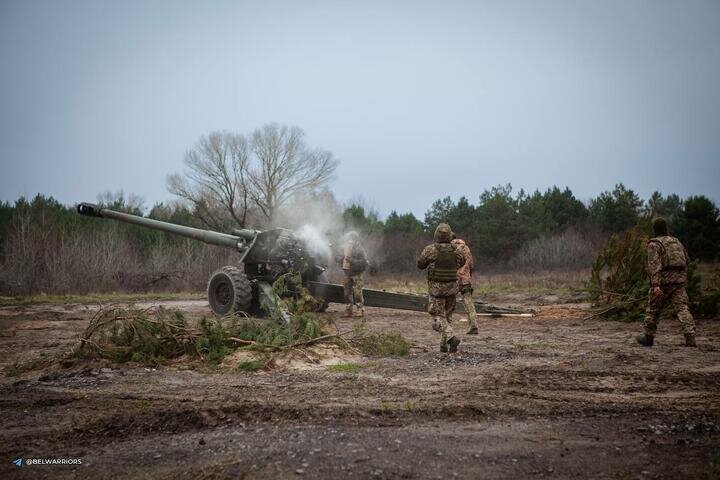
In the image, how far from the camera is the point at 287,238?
1167cm

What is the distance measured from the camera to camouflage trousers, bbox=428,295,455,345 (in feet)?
25.5

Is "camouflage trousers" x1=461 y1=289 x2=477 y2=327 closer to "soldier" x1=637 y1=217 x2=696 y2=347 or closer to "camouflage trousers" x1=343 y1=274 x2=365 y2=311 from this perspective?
"soldier" x1=637 y1=217 x2=696 y2=347

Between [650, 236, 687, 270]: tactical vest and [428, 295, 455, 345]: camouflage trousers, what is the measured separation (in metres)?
3.17

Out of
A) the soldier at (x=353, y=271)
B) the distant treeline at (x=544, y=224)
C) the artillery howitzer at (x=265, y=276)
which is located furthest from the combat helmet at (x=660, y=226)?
the distant treeline at (x=544, y=224)

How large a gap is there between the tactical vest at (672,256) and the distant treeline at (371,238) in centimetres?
1303

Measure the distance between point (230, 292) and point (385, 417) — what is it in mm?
7017

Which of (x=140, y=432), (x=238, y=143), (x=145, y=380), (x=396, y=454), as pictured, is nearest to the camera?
(x=396, y=454)

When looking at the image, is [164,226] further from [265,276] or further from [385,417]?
[385,417]

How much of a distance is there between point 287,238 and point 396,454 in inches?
326

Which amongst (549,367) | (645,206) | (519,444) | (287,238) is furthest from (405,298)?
(645,206)

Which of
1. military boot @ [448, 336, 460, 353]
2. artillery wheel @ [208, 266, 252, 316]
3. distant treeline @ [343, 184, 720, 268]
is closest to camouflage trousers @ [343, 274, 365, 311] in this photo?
artillery wheel @ [208, 266, 252, 316]

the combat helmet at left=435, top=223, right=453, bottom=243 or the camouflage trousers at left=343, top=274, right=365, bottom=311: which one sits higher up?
the combat helmet at left=435, top=223, right=453, bottom=243

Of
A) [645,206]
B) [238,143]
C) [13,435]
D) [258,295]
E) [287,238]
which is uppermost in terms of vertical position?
Result: [238,143]

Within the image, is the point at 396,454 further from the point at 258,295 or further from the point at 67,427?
the point at 258,295
